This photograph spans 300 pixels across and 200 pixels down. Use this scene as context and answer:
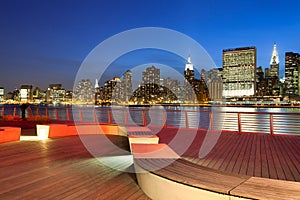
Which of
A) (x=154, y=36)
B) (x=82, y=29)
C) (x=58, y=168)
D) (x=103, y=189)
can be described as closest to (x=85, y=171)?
(x=58, y=168)

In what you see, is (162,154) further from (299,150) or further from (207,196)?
(299,150)

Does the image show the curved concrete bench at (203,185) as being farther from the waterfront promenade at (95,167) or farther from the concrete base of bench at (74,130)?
the concrete base of bench at (74,130)

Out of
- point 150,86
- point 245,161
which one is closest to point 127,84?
point 150,86

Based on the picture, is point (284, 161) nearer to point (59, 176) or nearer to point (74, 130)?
point (59, 176)

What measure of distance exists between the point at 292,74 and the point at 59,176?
19063 cm

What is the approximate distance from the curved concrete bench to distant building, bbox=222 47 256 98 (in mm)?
147557

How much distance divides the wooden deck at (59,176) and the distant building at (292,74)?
165524 mm

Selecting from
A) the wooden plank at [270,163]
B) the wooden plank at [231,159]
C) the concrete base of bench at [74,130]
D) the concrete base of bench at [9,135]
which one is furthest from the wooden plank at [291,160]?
the concrete base of bench at [9,135]

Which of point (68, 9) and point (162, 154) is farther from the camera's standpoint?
point (68, 9)

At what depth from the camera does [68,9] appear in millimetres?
28047

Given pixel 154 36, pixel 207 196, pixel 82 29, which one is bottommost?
pixel 207 196

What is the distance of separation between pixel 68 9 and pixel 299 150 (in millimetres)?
27786

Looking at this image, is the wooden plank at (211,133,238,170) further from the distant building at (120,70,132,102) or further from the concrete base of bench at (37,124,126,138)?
the distant building at (120,70,132,102)

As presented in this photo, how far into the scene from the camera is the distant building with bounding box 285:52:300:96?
499 feet
